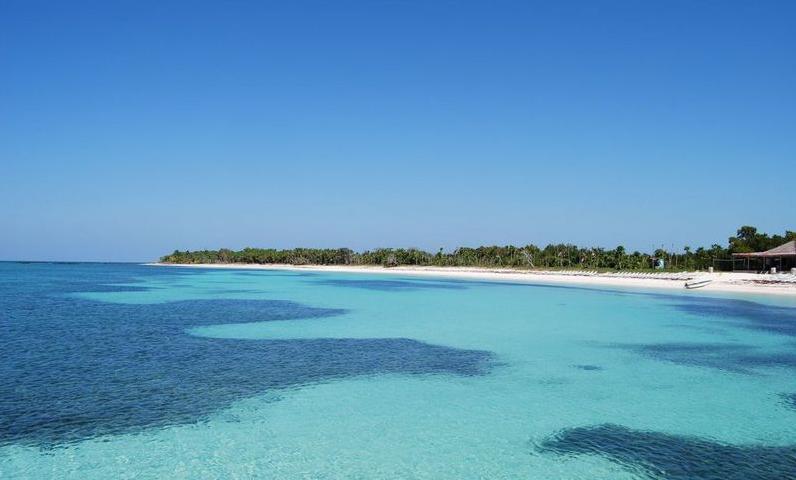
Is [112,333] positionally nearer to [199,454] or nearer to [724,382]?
[199,454]

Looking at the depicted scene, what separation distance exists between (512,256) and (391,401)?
6977cm

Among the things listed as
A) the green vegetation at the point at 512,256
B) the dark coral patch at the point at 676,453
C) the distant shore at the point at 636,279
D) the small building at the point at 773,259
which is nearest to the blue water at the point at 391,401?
the dark coral patch at the point at 676,453

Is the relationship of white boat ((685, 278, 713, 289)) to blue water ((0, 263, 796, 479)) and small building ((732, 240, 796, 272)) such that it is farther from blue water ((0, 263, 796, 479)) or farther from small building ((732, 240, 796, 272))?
blue water ((0, 263, 796, 479))

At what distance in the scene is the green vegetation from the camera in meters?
54.1

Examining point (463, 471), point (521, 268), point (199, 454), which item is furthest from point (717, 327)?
point (521, 268)

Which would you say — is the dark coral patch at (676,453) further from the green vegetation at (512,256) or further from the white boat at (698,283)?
the green vegetation at (512,256)

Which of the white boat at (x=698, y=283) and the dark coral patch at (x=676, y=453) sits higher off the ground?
the white boat at (x=698, y=283)

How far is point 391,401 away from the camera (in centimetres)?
966

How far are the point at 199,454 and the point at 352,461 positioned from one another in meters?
1.89

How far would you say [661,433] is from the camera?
815cm

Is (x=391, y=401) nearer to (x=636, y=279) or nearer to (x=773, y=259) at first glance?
(x=636, y=279)

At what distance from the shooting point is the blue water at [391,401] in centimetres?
690

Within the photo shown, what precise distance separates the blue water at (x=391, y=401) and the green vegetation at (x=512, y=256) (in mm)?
38880

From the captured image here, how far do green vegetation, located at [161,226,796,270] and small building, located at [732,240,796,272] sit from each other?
128cm
